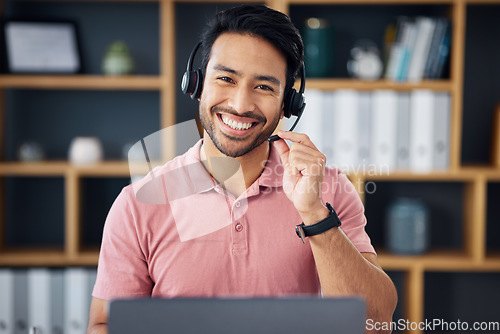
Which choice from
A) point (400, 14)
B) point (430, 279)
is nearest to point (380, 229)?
point (430, 279)

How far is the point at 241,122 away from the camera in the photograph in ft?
4.01

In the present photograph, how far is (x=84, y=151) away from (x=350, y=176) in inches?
45.5

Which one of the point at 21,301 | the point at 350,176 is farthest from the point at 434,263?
the point at 21,301

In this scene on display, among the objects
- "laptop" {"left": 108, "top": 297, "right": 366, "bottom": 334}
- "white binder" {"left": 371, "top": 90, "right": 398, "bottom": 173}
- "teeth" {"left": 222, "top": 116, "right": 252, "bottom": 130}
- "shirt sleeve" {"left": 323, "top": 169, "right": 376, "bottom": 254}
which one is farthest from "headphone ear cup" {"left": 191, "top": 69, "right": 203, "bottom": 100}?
"white binder" {"left": 371, "top": 90, "right": 398, "bottom": 173}

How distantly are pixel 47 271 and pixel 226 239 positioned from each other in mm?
1330

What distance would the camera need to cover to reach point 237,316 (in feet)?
1.99

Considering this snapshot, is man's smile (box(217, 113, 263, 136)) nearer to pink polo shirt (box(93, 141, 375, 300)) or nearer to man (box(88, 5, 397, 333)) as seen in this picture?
man (box(88, 5, 397, 333))

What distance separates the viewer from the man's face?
1.20 metres

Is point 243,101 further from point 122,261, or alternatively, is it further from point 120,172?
point 120,172

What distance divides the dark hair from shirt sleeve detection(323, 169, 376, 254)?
0.27 meters

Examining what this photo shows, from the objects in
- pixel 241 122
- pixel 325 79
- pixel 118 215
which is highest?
pixel 325 79

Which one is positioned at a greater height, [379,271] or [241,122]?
[241,122]

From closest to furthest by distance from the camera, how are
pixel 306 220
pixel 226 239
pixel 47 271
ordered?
pixel 306 220, pixel 226 239, pixel 47 271

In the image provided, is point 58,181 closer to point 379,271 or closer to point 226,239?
point 226,239
